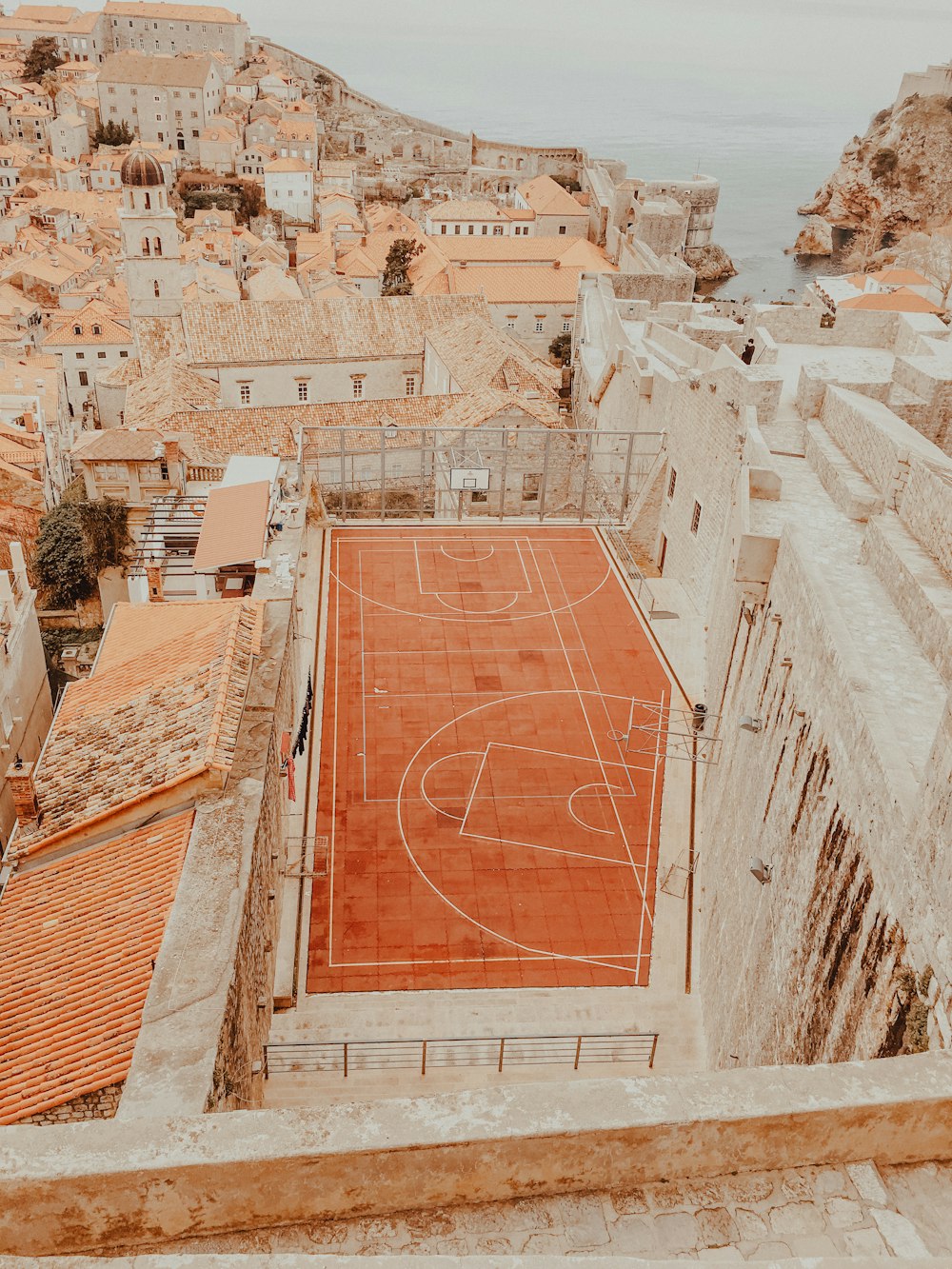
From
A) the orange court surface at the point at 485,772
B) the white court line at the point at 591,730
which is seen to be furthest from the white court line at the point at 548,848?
the white court line at the point at 591,730

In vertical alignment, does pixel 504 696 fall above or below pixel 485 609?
below

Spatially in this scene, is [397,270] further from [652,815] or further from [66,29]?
[66,29]

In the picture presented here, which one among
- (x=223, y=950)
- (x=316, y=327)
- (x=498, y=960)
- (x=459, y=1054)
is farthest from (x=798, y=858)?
(x=316, y=327)

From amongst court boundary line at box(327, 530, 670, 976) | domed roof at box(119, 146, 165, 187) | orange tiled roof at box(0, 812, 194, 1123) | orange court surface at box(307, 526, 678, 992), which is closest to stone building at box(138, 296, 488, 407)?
domed roof at box(119, 146, 165, 187)

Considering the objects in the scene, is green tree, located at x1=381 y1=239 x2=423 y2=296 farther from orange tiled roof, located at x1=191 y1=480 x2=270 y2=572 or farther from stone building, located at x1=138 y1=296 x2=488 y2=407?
orange tiled roof, located at x1=191 y1=480 x2=270 y2=572

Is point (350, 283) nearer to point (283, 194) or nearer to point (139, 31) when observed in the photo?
point (283, 194)

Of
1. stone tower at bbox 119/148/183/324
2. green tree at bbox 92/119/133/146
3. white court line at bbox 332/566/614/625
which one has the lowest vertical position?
white court line at bbox 332/566/614/625
